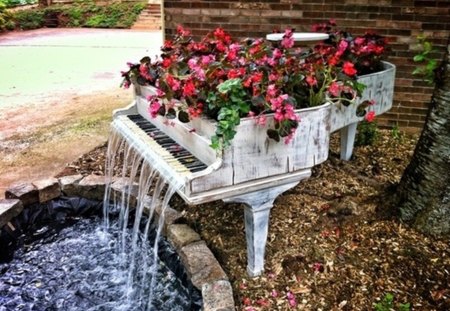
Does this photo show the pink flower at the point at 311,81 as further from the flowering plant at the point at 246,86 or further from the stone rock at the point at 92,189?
the stone rock at the point at 92,189

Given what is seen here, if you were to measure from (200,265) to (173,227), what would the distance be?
0.44 meters

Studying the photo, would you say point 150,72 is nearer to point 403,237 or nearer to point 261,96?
point 261,96

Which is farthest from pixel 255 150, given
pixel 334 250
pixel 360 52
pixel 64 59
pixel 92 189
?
pixel 64 59

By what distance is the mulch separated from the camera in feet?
6.89

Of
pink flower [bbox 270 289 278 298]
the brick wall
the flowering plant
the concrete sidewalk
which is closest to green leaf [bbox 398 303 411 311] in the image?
pink flower [bbox 270 289 278 298]

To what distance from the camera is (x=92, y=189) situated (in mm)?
3299

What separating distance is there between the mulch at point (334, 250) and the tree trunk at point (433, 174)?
0.09 meters

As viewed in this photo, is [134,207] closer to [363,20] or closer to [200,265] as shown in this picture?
[200,265]

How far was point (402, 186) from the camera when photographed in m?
2.51

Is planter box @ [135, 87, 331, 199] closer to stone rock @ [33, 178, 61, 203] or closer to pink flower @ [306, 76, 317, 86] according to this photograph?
pink flower @ [306, 76, 317, 86]

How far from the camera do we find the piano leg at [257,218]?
199cm

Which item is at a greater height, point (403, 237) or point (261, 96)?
point (261, 96)

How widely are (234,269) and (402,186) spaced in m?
1.09

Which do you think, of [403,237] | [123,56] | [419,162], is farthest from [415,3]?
[123,56]
